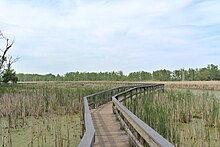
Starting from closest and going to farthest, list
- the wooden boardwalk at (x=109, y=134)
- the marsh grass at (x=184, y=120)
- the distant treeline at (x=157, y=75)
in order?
the wooden boardwalk at (x=109, y=134) < the marsh grass at (x=184, y=120) < the distant treeline at (x=157, y=75)

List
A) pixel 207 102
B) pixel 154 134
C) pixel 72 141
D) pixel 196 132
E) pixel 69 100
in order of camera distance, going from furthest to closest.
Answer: pixel 69 100 → pixel 207 102 → pixel 72 141 → pixel 196 132 → pixel 154 134

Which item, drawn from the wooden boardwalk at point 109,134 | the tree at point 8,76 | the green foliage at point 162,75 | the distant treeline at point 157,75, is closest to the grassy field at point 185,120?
the wooden boardwalk at point 109,134

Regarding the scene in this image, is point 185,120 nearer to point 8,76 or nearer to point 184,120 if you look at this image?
point 184,120

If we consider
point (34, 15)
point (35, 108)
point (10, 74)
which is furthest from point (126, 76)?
point (35, 108)

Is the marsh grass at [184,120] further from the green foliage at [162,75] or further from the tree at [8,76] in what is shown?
the green foliage at [162,75]

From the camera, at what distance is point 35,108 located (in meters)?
13.3

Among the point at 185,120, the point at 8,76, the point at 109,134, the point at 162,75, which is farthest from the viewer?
the point at 162,75

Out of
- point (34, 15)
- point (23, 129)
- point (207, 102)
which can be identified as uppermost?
point (34, 15)

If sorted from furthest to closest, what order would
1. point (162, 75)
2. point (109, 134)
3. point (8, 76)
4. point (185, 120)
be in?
point (162, 75), point (8, 76), point (185, 120), point (109, 134)

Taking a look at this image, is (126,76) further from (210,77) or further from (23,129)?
(23,129)

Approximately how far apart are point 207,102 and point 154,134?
9.23 metres

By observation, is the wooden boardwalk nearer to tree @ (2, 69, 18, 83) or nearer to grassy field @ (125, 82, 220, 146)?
grassy field @ (125, 82, 220, 146)

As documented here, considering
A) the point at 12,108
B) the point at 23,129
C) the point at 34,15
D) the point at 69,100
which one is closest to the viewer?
the point at 23,129

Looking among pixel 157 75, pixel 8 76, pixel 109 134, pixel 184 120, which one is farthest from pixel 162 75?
pixel 109 134
